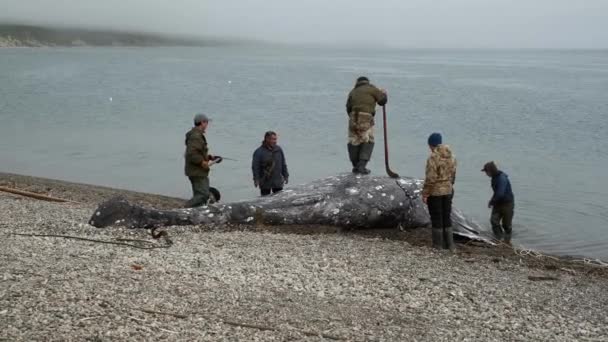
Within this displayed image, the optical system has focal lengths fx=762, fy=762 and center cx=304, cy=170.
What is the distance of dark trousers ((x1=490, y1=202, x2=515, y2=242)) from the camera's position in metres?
14.2

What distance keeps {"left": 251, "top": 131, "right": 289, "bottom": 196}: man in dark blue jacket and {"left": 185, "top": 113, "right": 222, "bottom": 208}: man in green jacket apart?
0.74 metres

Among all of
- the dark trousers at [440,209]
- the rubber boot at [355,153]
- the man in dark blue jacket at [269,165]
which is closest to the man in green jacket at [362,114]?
the rubber boot at [355,153]

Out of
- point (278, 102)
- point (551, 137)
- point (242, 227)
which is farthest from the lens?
point (278, 102)

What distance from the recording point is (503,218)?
14367 millimetres

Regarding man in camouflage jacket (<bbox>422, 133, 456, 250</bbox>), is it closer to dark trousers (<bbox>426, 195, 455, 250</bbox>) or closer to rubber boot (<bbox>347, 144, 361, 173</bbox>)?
dark trousers (<bbox>426, 195, 455, 250</bbox>)

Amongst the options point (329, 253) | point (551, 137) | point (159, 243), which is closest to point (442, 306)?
point (329, 253)

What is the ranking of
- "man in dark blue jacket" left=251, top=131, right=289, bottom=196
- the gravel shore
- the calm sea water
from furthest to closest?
1. the calm sea water
2. "man in dark blue jacket" left=251, top=131, right=289, bottom=196
3. the gravel shore

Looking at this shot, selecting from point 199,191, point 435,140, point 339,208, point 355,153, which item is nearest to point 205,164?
point 199,191

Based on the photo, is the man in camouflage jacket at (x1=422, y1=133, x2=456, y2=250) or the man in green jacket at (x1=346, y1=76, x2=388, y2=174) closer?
the man in camouflage jacket at (x1=422, y1=133, x2=456, y2=250)

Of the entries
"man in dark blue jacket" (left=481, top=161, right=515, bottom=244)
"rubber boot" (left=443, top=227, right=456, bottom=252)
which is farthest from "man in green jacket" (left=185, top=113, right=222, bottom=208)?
"man in dark blue jacket" (left=481, top=161, right=515, bottom=244)

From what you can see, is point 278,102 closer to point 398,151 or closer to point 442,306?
point 398,151

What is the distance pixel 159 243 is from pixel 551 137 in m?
28.2

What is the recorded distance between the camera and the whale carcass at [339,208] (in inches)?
472

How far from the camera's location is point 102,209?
1091cm
